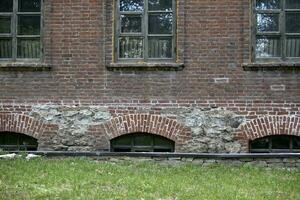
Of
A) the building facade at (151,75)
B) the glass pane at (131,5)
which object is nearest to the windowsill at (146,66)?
the building facade at (151,75)

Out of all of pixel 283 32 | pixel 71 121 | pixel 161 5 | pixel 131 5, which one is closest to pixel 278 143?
pixel 283 32

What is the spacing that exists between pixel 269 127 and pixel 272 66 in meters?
1.26

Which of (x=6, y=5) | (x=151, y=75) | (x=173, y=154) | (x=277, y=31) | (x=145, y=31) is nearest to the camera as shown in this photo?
(x=173, y=154)

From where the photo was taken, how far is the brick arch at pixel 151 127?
11258 mm

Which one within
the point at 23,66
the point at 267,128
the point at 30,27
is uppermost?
the point at 30,27

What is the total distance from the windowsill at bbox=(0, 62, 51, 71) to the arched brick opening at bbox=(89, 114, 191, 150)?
1.95 metres

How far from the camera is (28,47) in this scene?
38.8ft

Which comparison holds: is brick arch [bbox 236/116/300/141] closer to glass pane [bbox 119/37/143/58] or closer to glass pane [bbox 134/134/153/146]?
glass pane [bbox 134/134/153/146]

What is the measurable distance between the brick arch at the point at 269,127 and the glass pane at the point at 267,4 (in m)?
2.31

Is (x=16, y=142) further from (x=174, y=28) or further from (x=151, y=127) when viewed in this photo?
(x=174, y=28)

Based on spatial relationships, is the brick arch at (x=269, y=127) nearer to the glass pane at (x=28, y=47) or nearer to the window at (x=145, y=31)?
the window at (x=145, y=31)

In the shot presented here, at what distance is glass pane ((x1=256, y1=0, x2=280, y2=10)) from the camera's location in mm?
11312

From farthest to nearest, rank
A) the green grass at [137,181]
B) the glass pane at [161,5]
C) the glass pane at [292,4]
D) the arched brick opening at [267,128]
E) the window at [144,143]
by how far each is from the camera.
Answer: the glass pane at [161,5] → the window at [144,143] → the glass pane at [292,4] → the arched brick opening at [267,128] → the green grass at [137,181]

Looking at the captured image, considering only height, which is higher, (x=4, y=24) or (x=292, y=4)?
(x=292, y=4)
